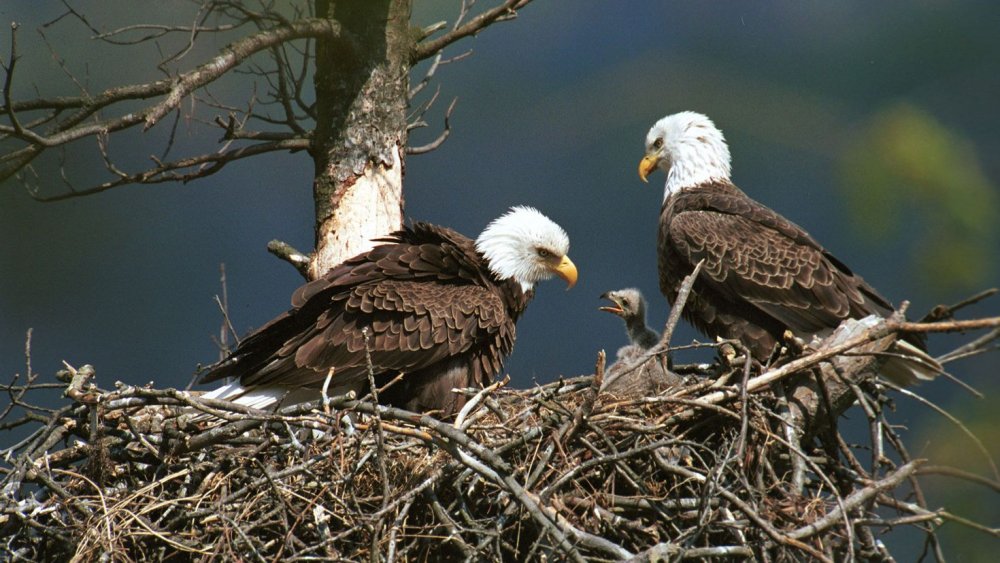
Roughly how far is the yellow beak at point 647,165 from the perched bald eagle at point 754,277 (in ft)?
2.15

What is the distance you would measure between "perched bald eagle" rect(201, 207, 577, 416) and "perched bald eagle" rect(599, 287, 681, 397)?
60 centimetres

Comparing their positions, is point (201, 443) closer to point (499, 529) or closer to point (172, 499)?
point (172, 499)

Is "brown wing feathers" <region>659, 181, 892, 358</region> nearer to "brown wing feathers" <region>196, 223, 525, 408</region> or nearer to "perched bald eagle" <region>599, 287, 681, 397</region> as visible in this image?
"perched bald eagle" <region>599, 287, 681, 397</region>

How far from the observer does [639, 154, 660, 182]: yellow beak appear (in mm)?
6266

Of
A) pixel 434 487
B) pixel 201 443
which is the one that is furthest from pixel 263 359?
pixel 434 487

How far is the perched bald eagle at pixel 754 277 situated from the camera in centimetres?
517

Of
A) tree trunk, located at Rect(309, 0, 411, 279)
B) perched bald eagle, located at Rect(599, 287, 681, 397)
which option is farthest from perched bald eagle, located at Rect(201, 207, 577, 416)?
perched bald eagle, located at Rect(599, 287, 681, 397)

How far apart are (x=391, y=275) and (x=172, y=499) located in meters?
1.48

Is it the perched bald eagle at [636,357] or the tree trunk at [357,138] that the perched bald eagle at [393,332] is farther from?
the perched bald eagle at [636,357]

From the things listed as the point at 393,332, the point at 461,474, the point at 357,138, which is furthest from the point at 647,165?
the point at 461,474

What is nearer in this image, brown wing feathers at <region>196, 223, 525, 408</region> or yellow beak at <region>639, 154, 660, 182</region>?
brown wing feathers at <region>196, 223, 525, 408</region>

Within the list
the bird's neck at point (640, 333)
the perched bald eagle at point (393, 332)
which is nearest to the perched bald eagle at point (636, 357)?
the bird's neck at point (640, 333)

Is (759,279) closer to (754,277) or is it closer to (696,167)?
(754,277)

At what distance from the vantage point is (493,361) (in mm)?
5109
